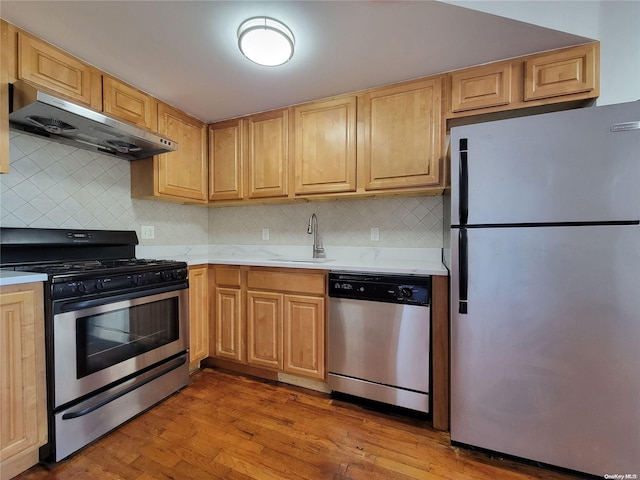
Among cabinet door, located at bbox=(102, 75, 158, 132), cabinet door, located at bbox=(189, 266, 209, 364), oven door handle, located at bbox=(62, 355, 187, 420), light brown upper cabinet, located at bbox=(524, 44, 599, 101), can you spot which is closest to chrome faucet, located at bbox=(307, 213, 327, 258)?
cabinet door, located at bbox=(189, 266, 209, 364)

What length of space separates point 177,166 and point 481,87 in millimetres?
2262

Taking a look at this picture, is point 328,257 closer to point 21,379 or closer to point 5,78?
point 21,379

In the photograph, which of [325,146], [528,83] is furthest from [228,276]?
[528,83]

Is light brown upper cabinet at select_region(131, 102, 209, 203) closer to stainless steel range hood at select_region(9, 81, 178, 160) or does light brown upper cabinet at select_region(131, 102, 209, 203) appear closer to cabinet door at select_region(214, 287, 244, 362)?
stainless steel range hood at select_region(9, 81, 178, 160)

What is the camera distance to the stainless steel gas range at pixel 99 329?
1.32 m

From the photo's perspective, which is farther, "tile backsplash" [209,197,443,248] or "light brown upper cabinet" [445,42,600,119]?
"tile backsplash" [209,197,443,248]

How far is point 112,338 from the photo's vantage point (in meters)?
1.56

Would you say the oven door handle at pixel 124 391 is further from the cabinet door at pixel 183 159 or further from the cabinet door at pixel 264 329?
the cabinet door at pixel 183 159

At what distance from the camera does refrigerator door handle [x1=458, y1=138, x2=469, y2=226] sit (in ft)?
4.49

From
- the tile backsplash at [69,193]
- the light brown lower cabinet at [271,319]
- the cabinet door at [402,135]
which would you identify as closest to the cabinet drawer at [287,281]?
the light brown lower cabinet at [271,319]

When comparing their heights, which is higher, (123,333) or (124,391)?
(123,333)

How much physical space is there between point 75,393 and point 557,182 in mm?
2507

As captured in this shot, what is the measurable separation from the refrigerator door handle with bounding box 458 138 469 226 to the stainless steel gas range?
5.96ft

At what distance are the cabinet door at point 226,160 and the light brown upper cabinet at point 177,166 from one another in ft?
0.24
